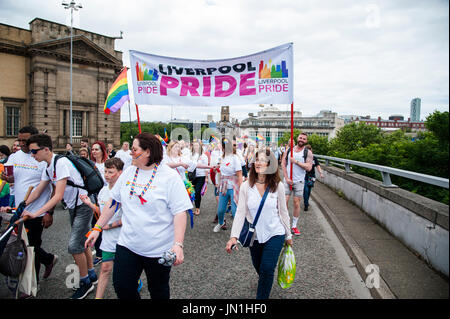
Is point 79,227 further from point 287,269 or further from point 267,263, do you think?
point 287,269

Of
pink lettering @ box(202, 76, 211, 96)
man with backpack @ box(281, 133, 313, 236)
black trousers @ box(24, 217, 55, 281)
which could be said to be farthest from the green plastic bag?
pink lettering @ box(202, 76, 211, 96)

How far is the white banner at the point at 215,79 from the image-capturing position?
18.9ft

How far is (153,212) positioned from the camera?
8.68 feet

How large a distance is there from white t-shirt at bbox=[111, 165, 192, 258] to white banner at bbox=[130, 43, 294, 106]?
11.5 feet

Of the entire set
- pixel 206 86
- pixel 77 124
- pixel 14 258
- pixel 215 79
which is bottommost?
pixel 14 258

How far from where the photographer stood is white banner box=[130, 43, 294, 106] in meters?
5.77

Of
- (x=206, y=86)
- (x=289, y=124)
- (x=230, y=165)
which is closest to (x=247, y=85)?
(x=206, y=86)

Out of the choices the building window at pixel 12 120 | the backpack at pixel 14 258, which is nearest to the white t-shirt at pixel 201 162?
the backpack at pixel 14 258

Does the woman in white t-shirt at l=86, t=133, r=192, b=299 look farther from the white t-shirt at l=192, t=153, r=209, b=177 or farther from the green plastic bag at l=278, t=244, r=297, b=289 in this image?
the white t-shirt at l=192, t=153, r=209, b=177

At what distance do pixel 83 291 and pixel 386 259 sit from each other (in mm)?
4011
